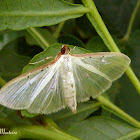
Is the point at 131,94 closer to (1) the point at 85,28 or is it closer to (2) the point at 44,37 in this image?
(1) the point at 85,28

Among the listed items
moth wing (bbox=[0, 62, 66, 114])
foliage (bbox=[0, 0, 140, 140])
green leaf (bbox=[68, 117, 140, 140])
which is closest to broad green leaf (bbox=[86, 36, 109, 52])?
foliage (bbox=[0, 0, 140, 140])

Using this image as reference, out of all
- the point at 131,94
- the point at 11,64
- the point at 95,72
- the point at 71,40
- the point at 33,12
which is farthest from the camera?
the point at 131,94

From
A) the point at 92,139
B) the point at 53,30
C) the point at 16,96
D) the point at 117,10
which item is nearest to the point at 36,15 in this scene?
the point at 16,96

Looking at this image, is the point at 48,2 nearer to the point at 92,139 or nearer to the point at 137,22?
the point at 92,139

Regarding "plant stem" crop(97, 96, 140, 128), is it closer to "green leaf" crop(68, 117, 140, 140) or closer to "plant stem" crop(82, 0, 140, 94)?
"green leaf" crop(68, 117, 140, 140)

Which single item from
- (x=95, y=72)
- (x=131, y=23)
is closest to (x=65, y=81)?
(x=95, y=72)
